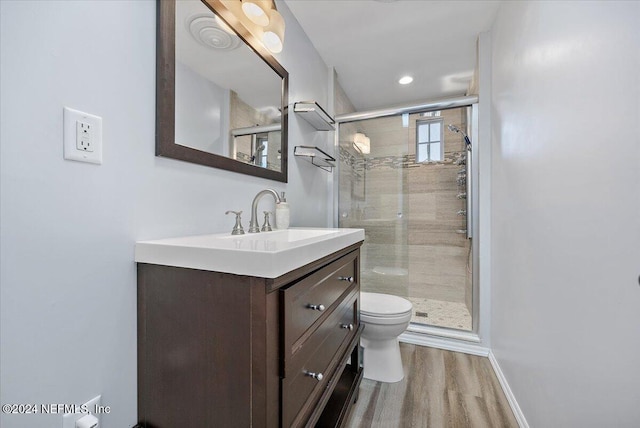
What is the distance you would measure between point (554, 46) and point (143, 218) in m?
1.58

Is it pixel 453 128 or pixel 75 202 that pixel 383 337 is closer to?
pixel 75 202

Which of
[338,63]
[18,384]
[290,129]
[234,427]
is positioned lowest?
[234,427]

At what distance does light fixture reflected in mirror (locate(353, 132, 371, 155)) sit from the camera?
2.78 metres

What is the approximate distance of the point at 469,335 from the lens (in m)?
2.05

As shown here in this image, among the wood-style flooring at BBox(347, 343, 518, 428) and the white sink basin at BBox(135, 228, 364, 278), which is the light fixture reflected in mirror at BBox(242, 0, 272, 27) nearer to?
the white sink basin at BBox(135, 228, 364, 278)

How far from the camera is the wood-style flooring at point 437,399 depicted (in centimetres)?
131

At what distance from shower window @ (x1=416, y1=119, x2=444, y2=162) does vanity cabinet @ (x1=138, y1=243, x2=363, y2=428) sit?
225 cm

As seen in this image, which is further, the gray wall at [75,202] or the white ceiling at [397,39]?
the white ceiling at [397,39]

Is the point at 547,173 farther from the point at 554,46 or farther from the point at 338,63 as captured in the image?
the point at 338,63

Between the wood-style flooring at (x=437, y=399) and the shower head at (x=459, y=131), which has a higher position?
the shower head at (x=459, y=131)

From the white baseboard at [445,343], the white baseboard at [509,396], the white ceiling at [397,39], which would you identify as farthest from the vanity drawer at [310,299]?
the white ceiling at [397,39]

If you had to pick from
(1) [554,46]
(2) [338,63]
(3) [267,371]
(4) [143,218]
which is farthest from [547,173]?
(2) [338,63]

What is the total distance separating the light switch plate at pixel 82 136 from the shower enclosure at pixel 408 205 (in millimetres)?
2014

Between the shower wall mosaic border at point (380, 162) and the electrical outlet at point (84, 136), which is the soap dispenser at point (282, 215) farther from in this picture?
the shower wall mosaic border at point (380, 162)
